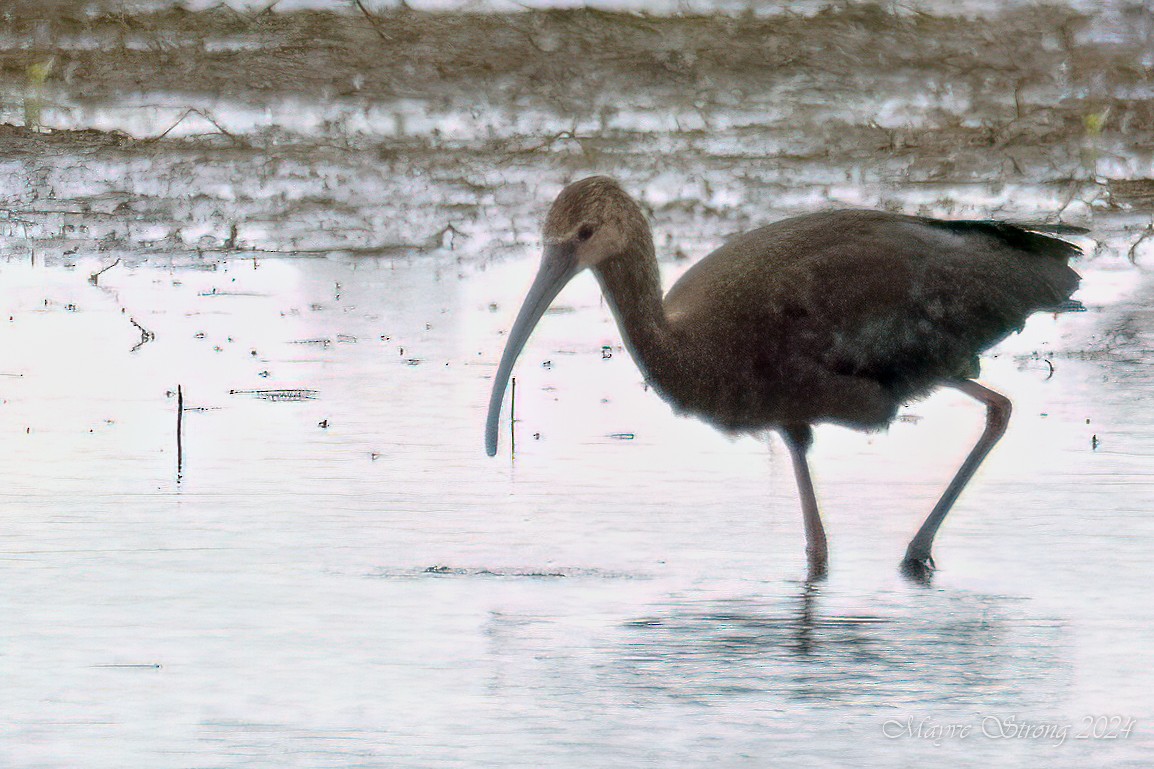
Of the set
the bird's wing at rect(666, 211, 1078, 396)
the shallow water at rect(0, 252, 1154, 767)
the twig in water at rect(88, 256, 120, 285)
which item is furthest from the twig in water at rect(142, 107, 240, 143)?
the bird's wing at rect(666, 211, 1078, 396)

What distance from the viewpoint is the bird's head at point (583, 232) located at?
6.14 m

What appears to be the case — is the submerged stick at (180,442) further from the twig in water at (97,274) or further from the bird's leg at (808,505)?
the twig in water at (97,274)

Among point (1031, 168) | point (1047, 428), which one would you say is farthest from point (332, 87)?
point (1047, 428)

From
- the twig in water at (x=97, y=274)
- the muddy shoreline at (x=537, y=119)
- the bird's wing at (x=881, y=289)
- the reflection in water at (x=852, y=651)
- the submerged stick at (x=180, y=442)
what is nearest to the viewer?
the reflection in water at (x=852, y=651)

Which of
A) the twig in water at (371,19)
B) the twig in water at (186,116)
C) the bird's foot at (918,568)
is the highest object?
the twig in water at (371,19)

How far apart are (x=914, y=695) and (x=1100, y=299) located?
897 cm

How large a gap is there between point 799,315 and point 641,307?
487 millimetres

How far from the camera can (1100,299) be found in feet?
43.4

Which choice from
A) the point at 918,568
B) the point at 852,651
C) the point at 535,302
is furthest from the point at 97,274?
the point at 852,651

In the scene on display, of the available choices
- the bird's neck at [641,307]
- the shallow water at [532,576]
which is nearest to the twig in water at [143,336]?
the shallow water at [532,576]

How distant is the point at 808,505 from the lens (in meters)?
6.38

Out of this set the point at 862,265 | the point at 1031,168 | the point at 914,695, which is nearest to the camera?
the point at 914,695

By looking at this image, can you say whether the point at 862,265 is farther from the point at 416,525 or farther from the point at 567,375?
the point at 567,375

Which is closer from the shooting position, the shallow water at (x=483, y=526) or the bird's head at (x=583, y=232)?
the shallow water at (x=483, y=526)
